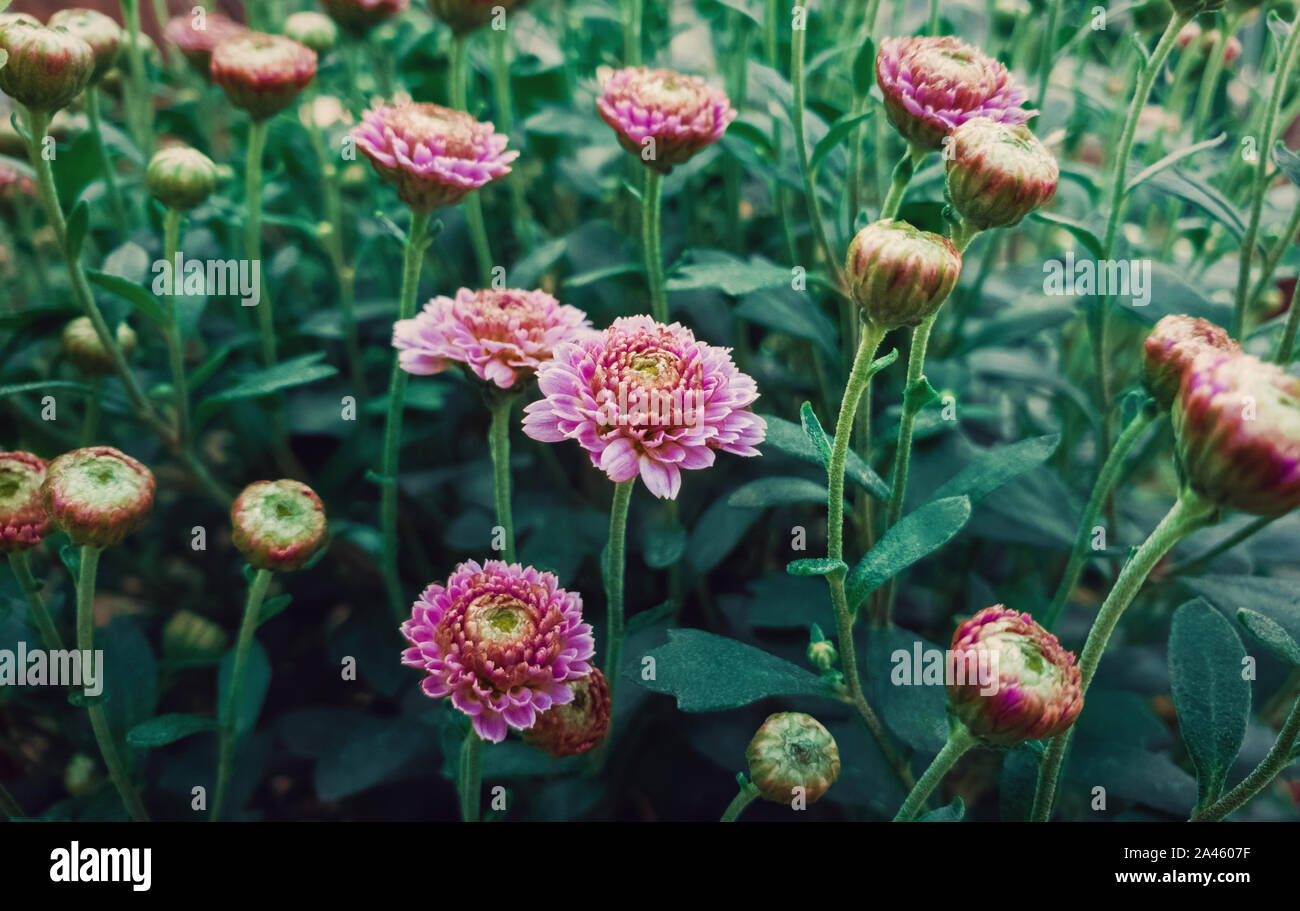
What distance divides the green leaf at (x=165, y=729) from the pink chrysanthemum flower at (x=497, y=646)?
0.21 m

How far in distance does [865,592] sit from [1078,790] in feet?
1.31

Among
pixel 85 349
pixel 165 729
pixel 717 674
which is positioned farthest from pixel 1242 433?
pixel 85 349

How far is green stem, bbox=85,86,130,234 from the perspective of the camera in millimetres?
807

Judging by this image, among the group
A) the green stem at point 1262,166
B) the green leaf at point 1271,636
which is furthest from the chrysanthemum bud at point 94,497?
the green stem at point 1262,166

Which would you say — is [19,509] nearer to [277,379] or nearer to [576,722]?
[277,379]

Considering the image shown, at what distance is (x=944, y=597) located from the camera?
0.93 m

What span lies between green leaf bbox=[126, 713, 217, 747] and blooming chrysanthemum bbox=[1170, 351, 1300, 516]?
2.11 feet

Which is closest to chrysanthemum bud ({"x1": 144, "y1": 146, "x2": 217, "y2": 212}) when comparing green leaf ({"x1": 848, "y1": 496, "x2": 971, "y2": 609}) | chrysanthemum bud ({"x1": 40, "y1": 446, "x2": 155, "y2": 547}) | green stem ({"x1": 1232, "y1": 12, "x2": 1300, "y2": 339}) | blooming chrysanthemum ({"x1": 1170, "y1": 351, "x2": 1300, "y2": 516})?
chrysanthemum bud ({"x1": 40, "y1": 446, "x2": 155, "y2": 547})

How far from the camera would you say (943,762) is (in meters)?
0.52

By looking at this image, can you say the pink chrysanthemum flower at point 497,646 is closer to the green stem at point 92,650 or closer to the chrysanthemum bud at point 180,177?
the green stem at point 92,650

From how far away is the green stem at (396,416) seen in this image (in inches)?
26.4

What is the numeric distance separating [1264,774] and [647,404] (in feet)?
1.38

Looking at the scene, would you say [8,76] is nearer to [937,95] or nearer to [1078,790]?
[937,95]
